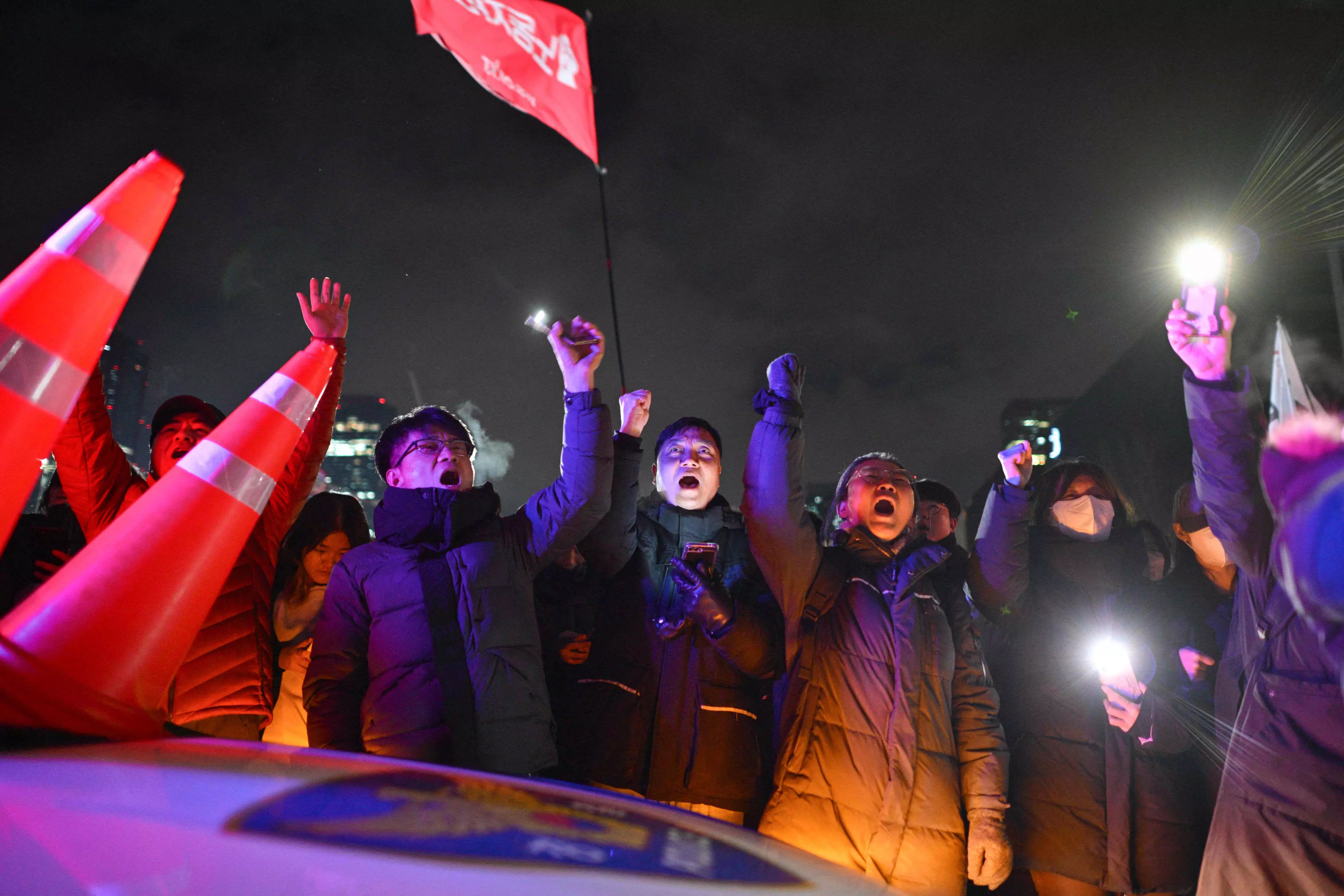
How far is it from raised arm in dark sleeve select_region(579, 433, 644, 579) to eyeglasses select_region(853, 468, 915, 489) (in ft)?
3.68

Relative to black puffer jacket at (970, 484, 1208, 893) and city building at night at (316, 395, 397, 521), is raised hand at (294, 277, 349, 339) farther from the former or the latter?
city building at night at (316, 395, 397, 521)

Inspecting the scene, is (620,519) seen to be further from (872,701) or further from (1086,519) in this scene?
(1086,519)

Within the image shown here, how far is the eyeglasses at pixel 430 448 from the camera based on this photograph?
3.43 meters

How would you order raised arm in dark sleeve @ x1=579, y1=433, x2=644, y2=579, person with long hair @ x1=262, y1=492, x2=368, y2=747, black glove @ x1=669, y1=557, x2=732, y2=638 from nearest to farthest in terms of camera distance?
1. black glove @ x1=669, y1=557, x2=732, y2=638
2. raised arm in dark sleeve @ x1=579, y1=433, x2=644, y2=579
3. person with long hair @ x1=262, y1=492, x2=368, y2=747

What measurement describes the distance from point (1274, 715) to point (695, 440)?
2.58m

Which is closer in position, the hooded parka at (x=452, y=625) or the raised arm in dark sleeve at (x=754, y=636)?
the hooded parka at (x=452, y=625)

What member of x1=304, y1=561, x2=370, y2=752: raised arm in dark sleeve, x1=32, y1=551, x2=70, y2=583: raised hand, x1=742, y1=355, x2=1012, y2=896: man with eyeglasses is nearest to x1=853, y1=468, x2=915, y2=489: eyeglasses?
x1=742, y1=355, x2=1012, y2=896: man with eyeglasses

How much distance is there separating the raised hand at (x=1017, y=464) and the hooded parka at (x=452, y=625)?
192 cm

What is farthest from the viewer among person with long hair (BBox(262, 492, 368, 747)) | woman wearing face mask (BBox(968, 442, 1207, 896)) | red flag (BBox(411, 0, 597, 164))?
red flag (BBox(411, 0, 597, 164))

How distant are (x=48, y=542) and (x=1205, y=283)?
16.9ft

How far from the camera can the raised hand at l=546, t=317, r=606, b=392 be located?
127 inches

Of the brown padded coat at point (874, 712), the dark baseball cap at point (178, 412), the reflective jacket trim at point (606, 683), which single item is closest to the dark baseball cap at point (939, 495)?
the brown padded coat at point (874, 712)

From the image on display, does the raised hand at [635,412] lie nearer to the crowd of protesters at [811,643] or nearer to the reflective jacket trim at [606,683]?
the crowd of protesters at [811,643]

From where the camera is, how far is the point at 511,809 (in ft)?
3.64
